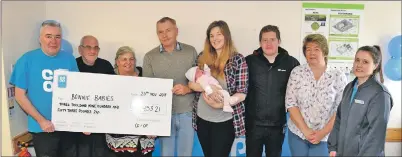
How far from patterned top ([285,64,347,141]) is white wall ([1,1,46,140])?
233 cm

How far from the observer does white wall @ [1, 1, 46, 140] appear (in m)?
2.70

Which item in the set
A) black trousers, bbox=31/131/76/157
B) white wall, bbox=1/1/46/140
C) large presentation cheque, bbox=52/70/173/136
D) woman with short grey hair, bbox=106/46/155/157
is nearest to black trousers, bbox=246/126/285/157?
large presentation cheque, bbox=52/70/173/136

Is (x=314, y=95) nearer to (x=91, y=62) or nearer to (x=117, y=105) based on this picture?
(x=117, y=105)

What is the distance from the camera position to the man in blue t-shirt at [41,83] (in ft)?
7.66

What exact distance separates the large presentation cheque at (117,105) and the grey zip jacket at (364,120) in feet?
4.15

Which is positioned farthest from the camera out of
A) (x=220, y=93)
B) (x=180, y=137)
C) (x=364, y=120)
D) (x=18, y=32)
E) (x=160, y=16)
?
(x=160, y=16)

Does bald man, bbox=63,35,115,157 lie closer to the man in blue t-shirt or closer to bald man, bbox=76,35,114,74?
bald man, bbox=76,35,114,74

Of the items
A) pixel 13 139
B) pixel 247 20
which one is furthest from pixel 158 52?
pixel 13 139

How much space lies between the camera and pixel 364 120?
6.64ft

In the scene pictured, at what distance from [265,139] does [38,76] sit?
1771 millimetres

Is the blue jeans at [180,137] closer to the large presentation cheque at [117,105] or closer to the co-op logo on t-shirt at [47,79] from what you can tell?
the large presentation cheque at [117,105]

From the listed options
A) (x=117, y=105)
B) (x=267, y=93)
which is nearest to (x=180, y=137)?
(x=117, y=105)

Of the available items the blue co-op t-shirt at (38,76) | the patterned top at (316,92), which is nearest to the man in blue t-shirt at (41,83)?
the blue co-op t-shirt at (38,76)

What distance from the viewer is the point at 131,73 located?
2650 millimetres
